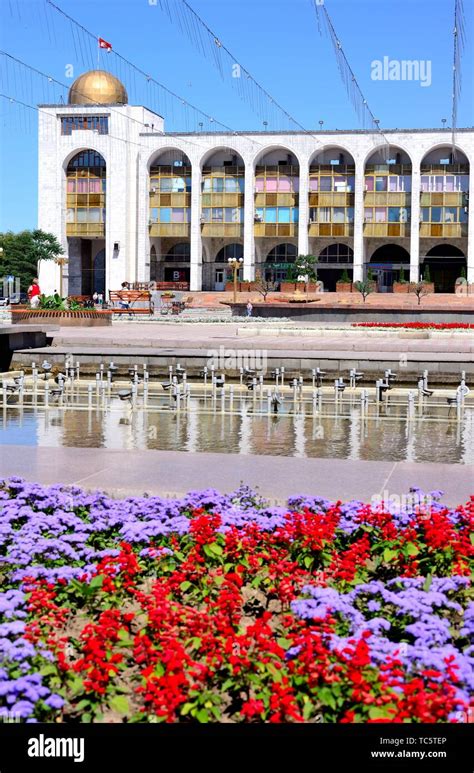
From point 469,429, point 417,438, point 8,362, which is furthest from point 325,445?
point 8,362

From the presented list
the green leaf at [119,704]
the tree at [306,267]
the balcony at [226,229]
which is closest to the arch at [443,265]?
the tree at [306,267]

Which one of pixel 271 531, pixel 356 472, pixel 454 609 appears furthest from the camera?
pixel 356 472

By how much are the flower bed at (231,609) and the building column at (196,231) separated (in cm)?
5921

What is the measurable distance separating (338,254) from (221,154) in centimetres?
1038

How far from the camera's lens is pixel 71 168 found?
66750mm

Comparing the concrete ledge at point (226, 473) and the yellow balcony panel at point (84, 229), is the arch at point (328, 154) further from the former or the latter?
the concrete ledge at point (226, 473)

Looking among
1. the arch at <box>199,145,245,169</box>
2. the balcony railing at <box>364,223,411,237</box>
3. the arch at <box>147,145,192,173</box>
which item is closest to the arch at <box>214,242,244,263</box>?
the arch at <box>199,145,245,169</box>

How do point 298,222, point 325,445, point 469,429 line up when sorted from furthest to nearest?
point 298,222, point 469,429, point 325,445

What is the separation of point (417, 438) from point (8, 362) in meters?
10.0

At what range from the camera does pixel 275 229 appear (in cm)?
6406

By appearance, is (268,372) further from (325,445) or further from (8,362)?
(325,445)

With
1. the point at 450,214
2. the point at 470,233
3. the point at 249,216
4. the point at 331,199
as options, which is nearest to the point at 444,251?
the point at 470,233

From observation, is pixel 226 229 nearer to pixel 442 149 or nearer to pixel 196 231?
pixel 196 231

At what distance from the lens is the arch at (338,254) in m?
65.8
